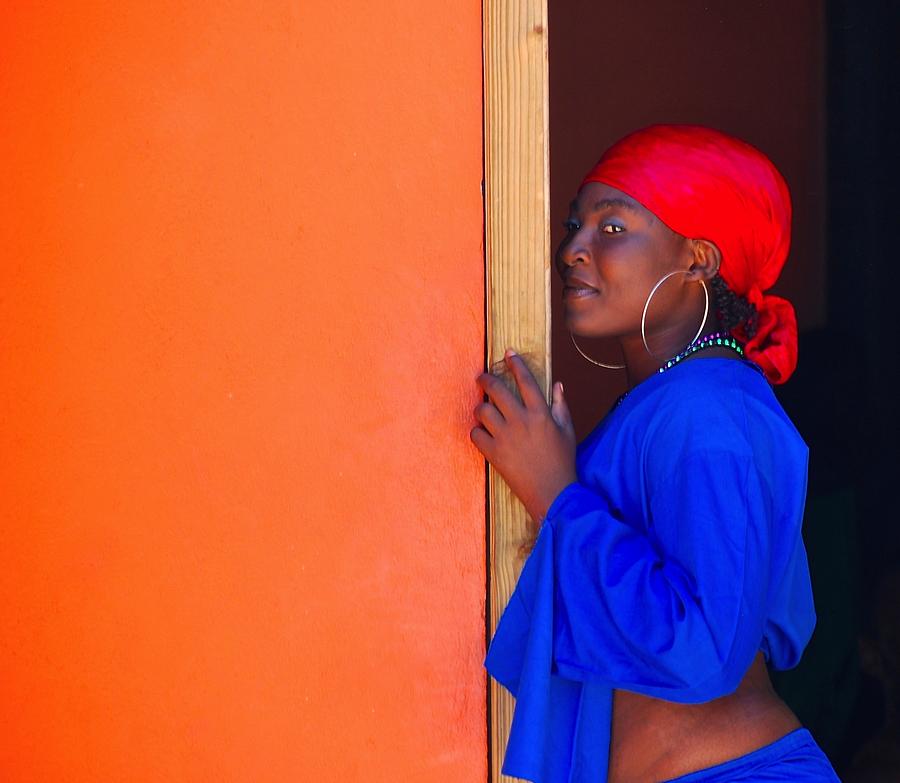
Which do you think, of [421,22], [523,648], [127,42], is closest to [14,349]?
[127,42]

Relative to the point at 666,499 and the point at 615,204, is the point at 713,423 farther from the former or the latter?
the point at 615,204

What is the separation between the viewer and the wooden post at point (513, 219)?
1897 mm

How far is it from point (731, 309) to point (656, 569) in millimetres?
569

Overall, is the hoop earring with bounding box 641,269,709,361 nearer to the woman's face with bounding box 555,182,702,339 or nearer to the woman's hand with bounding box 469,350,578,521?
the woman's face with bounding box 555,182,702,339

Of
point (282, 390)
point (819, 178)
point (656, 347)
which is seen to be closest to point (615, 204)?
point (656, 347)

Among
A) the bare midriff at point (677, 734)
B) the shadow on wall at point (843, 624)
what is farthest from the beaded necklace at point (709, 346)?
the shadow on wall at point (843, 624)

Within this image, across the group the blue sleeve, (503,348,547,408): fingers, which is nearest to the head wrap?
(503,348,547,408): fingers

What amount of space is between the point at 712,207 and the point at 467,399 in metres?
0.51

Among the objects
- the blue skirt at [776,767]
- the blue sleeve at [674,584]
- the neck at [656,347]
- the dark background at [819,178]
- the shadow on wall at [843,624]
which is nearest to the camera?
the blue sleeve at [674,584]

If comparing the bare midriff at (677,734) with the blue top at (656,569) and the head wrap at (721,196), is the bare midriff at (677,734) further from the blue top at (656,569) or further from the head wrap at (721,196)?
the head wrap at (721,196)

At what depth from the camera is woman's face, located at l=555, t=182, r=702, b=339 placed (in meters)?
1.97

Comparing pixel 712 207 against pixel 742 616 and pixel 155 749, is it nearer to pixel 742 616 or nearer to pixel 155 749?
pixel 742 616

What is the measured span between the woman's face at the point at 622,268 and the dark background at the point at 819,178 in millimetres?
2251

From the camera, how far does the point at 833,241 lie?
450 centimetres
